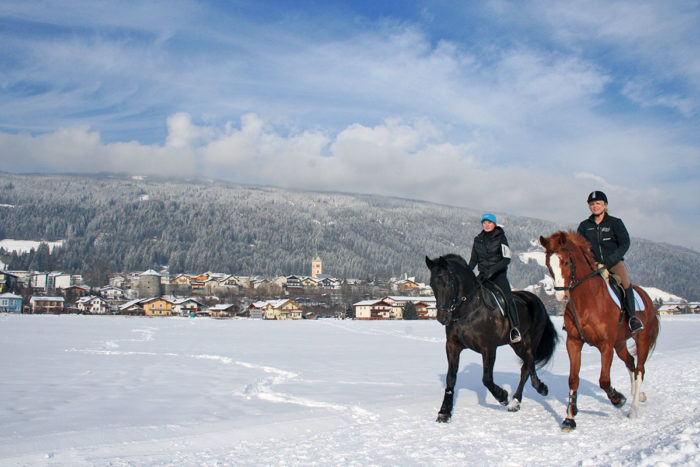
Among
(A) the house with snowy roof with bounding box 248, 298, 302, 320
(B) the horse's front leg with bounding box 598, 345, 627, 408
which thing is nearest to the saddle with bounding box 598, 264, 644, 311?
(B) the horse's front leg with bounding box 598, 345, 627, 408

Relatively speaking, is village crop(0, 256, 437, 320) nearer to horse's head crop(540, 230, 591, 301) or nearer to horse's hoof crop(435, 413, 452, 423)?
horse's hoof crop(435, 413, 452, 423)

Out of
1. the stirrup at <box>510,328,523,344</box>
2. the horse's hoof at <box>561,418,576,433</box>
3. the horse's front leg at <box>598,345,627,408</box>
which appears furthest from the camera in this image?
the stirrup at <box>510,328,523,344</box>

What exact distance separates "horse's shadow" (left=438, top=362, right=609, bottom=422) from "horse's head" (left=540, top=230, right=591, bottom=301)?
204cm

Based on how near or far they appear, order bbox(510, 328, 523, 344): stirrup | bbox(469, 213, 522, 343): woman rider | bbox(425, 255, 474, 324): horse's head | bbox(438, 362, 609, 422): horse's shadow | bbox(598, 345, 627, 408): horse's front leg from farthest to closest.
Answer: bbox(438, 362, 609, 422): horse's shadow → bbox(469, 213, 522, 343): woman rider → bbox(510, 328, 523, 344): stirrup → bbox(425, 255, 474, 324): horse's head → bbox(598, 345, 627, 408): horse's front leg

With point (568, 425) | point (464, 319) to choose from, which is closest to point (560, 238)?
point (464, 319)

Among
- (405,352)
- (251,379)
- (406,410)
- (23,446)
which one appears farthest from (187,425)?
(405,352)

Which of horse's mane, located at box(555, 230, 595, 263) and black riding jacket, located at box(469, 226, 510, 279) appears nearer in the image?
horse's mane, located at box(555, 230, 595, 263)

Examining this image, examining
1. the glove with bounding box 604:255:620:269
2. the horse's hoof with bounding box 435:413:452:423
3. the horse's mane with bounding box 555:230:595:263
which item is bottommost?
the horse's hoof with bounding box 435:413:452:423

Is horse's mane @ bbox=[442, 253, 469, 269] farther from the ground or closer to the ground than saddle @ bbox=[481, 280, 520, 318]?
farther from the ground

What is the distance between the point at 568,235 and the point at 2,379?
1264 centimetres

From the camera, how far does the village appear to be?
9075cm

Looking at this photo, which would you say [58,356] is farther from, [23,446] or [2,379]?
[23,446]

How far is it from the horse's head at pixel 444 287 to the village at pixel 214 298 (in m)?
71.1

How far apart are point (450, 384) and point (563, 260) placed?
7.93 feet
